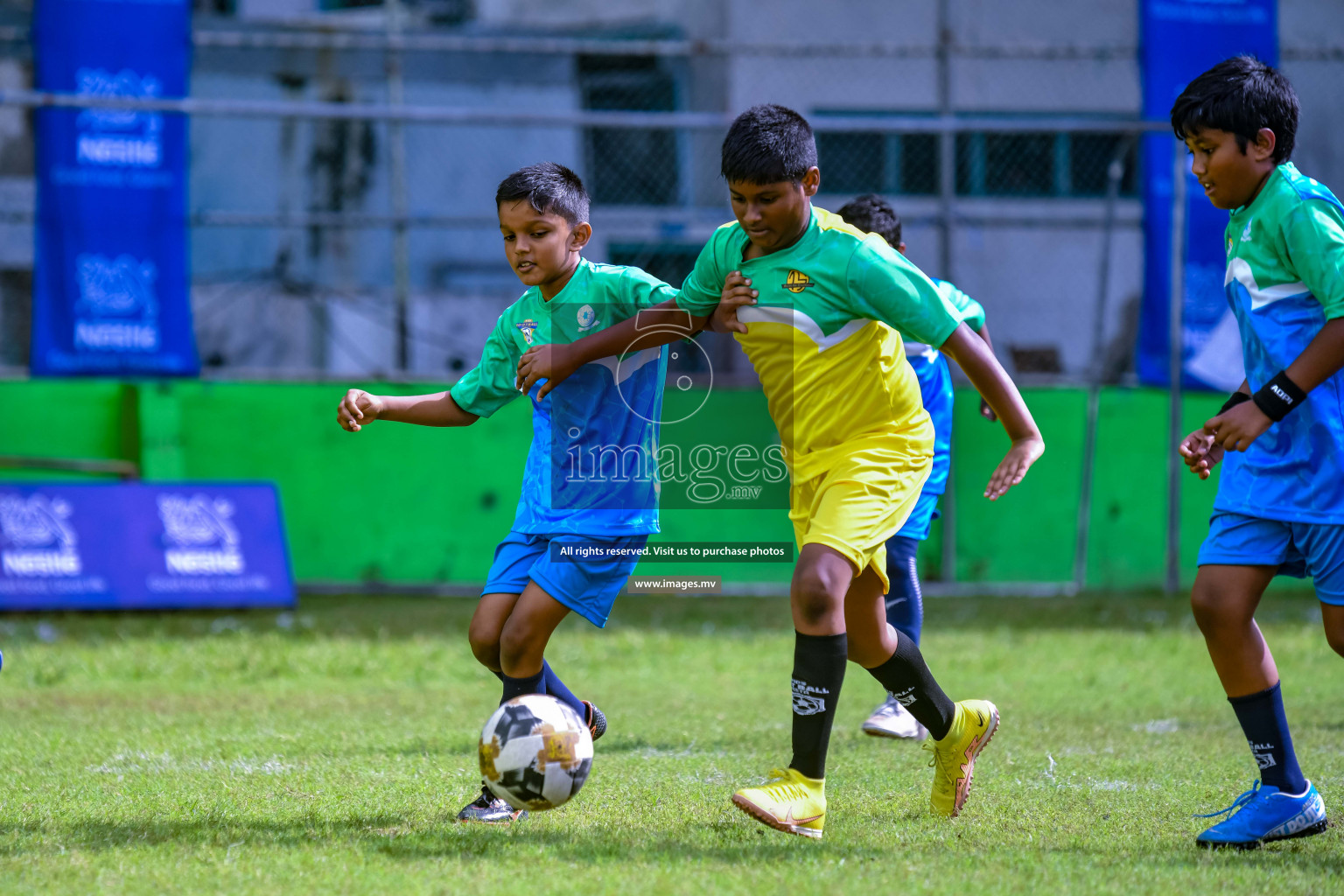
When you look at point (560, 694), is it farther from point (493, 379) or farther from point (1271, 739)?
point (1271, 739)

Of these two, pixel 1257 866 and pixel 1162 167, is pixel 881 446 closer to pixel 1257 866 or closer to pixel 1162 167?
pixel 1257 866

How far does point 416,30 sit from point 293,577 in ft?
24.6

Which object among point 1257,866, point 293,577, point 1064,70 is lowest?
point 293,577

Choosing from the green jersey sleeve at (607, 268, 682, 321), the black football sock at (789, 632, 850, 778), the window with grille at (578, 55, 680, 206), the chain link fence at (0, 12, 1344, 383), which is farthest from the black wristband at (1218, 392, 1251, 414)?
the window with grille at (578, 55, 680, 206)

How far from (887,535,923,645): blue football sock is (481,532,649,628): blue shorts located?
61.7 inches

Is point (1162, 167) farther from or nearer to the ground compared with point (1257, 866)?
farther from the ground

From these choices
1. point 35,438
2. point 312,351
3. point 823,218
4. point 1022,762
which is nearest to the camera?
point 823,218

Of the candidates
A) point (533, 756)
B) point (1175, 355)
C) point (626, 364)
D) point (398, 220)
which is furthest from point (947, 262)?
point (533, 756)

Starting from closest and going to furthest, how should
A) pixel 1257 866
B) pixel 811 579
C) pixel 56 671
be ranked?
1. pixel 1257 866
2. pixel 811 579
3. pixel 56 671

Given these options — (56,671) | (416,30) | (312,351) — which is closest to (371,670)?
(56,671)

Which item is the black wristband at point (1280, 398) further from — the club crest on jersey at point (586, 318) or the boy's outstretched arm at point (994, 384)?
the club crest on jersey at point (586, 318)

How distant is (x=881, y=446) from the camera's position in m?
3.69

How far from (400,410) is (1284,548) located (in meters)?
2.46

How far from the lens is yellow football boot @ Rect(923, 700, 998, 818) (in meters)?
3.80
